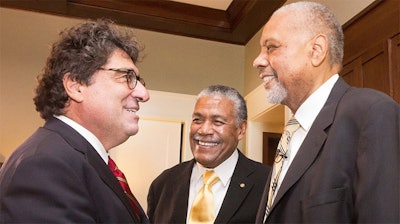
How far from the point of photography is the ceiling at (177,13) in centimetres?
350

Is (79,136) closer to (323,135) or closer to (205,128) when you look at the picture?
(323,135)

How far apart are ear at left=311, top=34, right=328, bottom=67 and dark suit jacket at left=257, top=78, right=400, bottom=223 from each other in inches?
8.3

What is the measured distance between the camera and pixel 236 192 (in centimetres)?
208

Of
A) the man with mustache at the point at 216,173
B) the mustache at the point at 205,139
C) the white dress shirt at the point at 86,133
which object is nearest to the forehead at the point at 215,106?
the man with mustache at the point at 216,173

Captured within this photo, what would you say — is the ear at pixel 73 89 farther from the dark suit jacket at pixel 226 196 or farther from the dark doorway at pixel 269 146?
the dark doorway at pixel 269 146

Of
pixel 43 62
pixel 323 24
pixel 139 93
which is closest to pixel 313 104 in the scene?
pixel 323 24

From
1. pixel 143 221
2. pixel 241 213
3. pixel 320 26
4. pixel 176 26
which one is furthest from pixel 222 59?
pixel 143 221

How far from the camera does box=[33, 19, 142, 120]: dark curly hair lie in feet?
4.53

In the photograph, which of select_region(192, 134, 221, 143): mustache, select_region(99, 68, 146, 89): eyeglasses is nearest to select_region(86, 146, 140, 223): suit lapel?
select_region(99, 68, 146, 89): eyeglasses

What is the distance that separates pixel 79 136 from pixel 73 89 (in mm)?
184

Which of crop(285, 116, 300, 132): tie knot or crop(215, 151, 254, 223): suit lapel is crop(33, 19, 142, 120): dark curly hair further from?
crop(215, 151, 254, 223): suit lapel

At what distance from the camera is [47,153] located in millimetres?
1109

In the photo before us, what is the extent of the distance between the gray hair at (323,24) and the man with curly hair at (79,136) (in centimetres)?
59

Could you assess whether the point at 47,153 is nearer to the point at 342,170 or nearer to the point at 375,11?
the point at 342,170
